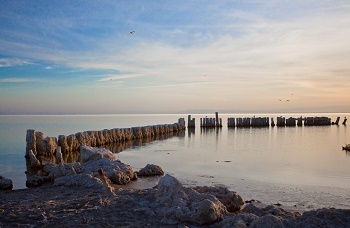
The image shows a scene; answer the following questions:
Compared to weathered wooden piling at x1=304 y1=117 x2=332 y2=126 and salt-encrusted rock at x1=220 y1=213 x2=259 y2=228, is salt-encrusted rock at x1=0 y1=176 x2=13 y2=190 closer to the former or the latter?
Answer: salt-encrusted rock at x1=220 y1=213 x2=259 y2=228

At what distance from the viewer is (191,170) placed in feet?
45.0

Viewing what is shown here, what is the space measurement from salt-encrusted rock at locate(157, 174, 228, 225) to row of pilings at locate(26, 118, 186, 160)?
11291mm

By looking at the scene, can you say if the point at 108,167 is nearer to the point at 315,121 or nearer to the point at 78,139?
the point at 78,139

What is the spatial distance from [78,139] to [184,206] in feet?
49.3

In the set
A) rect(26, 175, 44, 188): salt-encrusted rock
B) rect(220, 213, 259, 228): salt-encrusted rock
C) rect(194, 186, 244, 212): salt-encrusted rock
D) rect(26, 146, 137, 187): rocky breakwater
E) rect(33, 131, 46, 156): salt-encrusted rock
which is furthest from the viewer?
rect(33, 131, 46, 156): salt-encrusted rock

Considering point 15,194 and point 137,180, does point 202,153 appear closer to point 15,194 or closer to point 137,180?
point 137,180

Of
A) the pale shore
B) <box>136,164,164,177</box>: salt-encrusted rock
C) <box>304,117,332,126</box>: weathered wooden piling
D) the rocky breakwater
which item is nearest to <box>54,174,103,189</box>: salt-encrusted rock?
the rocky breakwater

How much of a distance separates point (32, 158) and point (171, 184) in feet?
29.8

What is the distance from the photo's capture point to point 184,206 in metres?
6.70

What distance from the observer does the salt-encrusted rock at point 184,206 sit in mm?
6273

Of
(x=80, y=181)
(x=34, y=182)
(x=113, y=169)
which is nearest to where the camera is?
(x=80, y=181)

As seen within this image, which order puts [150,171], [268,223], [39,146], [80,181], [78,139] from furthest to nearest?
[78,139] < [39,146] < [150,171] < [80,181] < [268,223]

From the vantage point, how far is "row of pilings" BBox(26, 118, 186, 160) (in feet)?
57.1

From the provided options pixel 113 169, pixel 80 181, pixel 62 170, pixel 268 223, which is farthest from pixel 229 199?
pixel 62 170
